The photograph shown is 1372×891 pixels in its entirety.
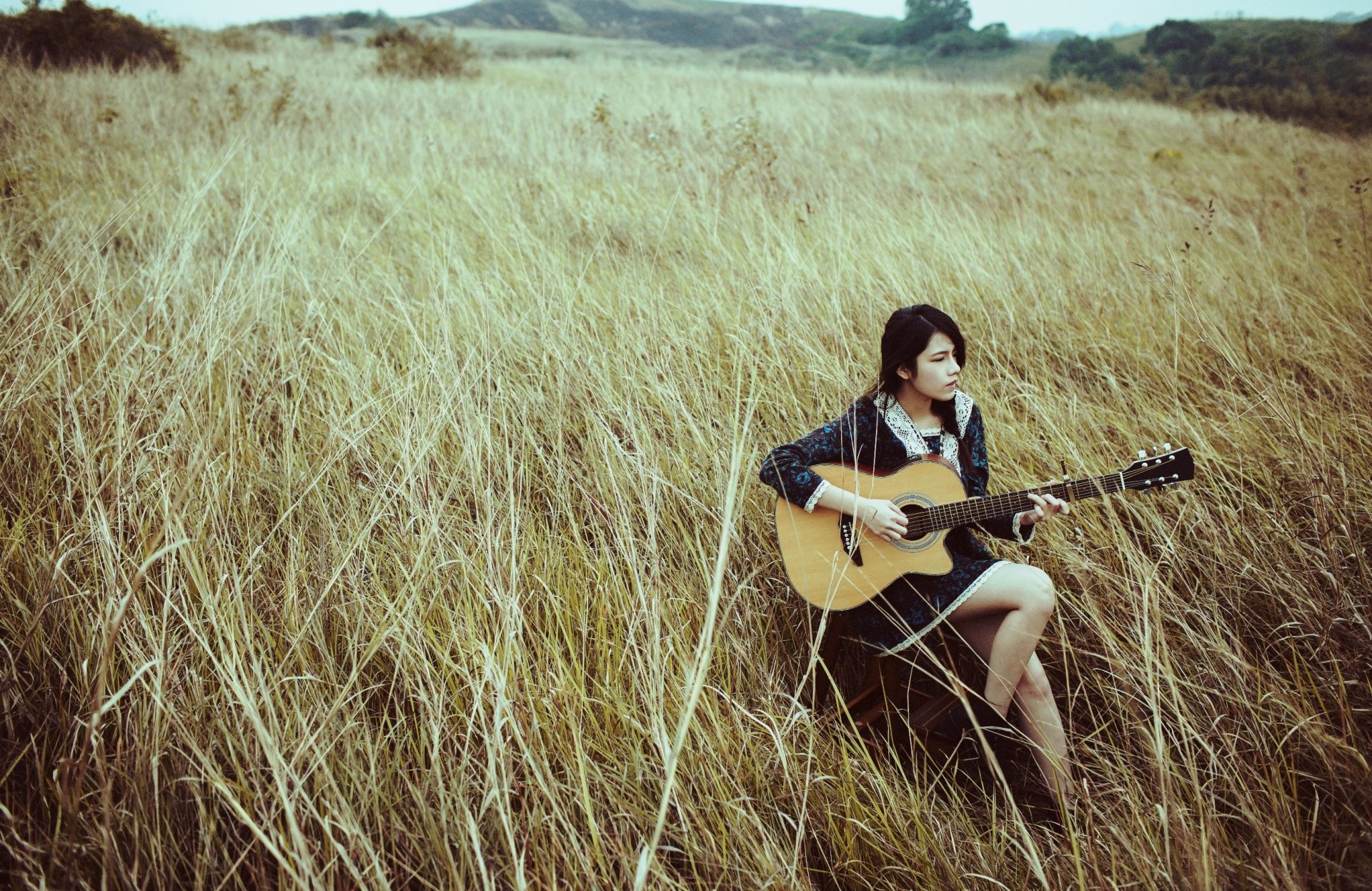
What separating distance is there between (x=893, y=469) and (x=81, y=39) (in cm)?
965

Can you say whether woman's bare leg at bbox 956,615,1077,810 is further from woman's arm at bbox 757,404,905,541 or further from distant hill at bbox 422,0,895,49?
distant hill at bbox 422,0,895,49

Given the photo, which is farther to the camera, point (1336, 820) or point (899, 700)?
point (899, 700)

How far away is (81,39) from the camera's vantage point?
6750mm

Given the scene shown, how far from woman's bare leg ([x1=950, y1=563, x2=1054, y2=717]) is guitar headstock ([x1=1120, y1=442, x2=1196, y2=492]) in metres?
0.33

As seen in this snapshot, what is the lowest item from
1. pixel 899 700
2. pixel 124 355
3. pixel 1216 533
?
pixel 899 700

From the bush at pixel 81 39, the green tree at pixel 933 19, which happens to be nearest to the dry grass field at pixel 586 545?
the bush at pixel 81 39

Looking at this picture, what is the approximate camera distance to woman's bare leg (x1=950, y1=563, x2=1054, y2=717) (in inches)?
58.9

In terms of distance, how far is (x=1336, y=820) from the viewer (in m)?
1.28

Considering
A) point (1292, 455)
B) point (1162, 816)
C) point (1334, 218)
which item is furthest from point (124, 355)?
point (1334, 218)

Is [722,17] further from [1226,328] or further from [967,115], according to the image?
[1226,328]

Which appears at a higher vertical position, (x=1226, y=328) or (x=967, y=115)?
(x=967, y=115)

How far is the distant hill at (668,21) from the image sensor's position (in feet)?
143

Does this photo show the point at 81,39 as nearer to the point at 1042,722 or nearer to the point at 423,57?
the point at 423,57

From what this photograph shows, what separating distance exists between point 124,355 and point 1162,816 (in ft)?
9.59
